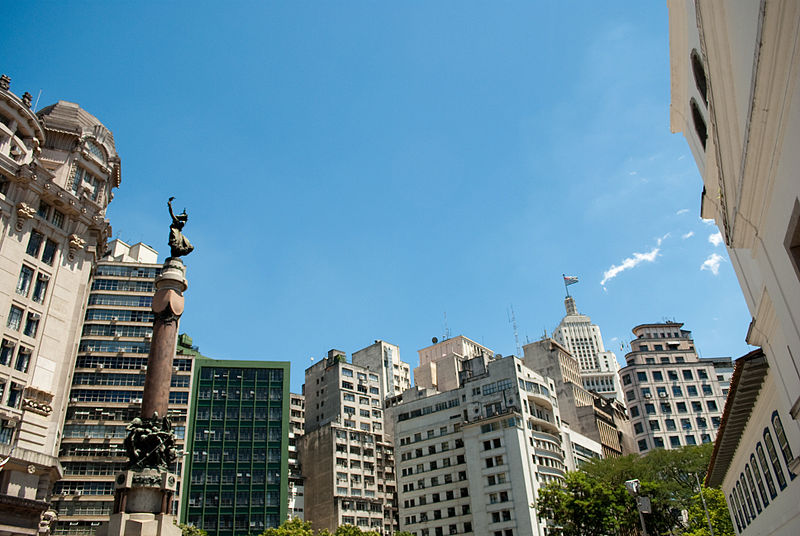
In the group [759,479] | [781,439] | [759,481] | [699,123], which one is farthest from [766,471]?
[699,123]

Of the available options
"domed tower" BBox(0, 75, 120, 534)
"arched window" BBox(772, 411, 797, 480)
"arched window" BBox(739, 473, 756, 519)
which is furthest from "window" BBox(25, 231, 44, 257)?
"arched window" BBox(739, 473, 756, 519)

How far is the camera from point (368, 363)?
129 meters

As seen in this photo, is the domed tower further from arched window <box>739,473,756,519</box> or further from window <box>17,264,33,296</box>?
arched window <box>739,473,756,519</box>

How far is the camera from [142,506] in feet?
78.8

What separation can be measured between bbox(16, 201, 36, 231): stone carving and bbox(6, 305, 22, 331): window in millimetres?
5795

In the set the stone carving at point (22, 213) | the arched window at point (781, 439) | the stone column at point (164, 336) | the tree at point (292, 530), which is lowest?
the arched window at point (781, 439)

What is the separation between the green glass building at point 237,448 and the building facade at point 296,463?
5605 millimetres

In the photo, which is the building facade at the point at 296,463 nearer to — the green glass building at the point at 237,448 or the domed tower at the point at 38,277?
the green glass building at the point at 237,448

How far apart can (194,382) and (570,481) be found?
58.5 m

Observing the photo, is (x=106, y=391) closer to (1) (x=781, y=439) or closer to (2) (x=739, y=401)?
(2) (x=739, y=401)

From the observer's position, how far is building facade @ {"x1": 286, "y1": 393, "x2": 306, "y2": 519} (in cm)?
9638

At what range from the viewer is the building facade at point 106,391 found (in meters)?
70.6

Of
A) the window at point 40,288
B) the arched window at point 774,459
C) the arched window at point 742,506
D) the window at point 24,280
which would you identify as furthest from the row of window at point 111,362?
the arched window at point 774,459

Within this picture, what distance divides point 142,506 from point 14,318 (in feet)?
80.1
